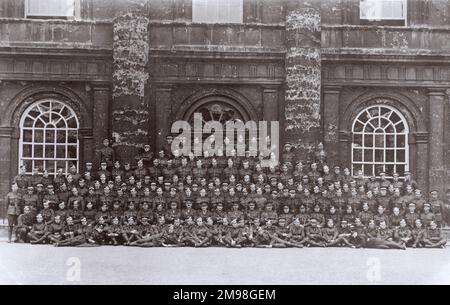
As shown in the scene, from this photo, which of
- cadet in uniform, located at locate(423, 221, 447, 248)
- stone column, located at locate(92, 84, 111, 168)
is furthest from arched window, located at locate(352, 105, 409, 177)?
stone column, located at locate(92, 84, 111, 168)

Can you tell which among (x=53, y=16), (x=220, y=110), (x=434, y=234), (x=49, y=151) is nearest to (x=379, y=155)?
(x=434, y=234)

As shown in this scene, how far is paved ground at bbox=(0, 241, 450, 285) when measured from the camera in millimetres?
8477

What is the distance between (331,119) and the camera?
1548cm

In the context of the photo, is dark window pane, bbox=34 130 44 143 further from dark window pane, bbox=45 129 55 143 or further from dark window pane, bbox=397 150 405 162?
dark window pane, bbox=397 150 405 162

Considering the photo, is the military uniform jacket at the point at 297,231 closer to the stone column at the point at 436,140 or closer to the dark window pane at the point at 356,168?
the dark window pane at the point at 356,168

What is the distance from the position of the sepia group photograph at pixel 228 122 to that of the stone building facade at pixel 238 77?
0.12 ft

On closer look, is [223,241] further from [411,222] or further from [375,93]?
[375,93]

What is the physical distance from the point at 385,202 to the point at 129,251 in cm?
Result: 572

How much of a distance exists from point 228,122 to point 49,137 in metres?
4.51

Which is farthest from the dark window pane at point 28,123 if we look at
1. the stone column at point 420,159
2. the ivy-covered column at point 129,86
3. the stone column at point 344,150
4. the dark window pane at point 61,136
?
the stone column at point 420,159

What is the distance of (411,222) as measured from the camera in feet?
41.5

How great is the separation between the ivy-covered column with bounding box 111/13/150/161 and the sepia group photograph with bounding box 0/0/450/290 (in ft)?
0.11

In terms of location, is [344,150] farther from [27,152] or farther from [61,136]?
[27,152]

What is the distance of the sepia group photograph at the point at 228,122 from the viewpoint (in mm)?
12461
